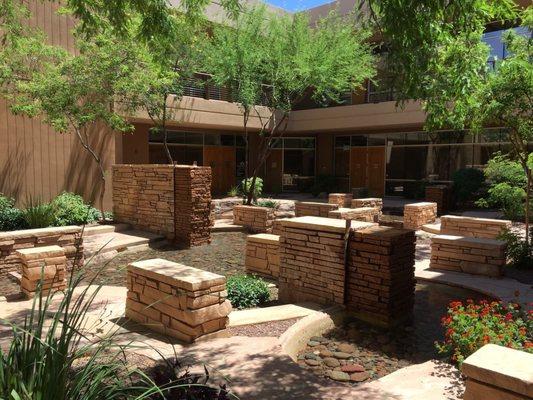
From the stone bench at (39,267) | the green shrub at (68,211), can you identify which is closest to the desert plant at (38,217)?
the green shrub at (68,211)

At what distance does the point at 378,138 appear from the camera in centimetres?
2266

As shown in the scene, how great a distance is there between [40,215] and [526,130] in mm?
10237

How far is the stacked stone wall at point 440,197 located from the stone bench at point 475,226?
20.4ft

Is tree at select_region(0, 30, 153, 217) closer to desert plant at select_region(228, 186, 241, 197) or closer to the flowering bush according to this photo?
the flowering bush

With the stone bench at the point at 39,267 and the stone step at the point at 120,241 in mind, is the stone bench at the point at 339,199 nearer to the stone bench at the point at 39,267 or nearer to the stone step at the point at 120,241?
the stone step at the point at 120,241

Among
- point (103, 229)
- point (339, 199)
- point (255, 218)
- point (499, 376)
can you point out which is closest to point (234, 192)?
point (339, 199)

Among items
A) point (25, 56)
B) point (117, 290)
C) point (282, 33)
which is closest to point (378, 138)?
point (282, 33)

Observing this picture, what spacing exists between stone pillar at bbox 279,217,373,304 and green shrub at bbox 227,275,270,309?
0.27 m

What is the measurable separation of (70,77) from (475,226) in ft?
32.3

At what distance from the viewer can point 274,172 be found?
84.5 feet

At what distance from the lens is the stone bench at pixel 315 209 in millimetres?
11883

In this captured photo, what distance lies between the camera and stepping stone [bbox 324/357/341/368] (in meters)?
4.57

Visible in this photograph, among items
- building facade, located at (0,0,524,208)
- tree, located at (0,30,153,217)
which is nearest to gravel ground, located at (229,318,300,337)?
tree, located at (0,30,153,217)

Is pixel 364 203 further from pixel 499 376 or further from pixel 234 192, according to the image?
pixel 499 376
